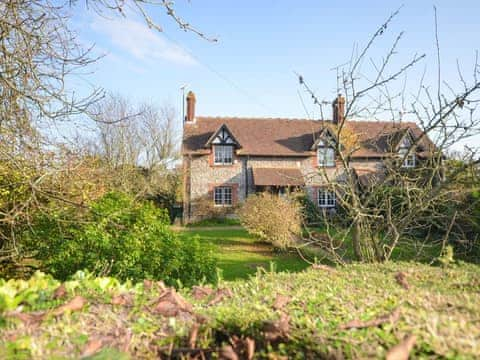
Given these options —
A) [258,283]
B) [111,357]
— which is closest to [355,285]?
[258,283]

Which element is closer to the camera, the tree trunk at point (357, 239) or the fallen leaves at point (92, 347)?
the fallen leaves at point (92, 347)

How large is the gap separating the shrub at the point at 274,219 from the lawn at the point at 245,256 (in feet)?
2.00

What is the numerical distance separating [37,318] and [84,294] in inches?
17.4

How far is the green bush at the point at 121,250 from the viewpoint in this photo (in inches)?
262

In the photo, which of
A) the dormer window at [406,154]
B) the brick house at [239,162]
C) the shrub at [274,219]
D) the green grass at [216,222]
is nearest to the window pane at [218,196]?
the brick house at [239,162]

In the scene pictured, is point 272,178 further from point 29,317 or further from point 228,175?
point 29,317

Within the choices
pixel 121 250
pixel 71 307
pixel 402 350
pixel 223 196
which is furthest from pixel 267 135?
pixel 402 350

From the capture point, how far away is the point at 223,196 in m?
24.8

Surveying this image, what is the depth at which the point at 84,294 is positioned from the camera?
2.22m

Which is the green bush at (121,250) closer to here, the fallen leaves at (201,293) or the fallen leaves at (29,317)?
the fallen leaves at (201,293)

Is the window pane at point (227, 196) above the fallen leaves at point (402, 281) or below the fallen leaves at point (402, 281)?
above

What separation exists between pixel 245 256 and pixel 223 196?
472 inches

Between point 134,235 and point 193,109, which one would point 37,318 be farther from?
point 193,109

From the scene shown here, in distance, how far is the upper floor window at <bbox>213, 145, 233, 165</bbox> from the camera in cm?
2453
